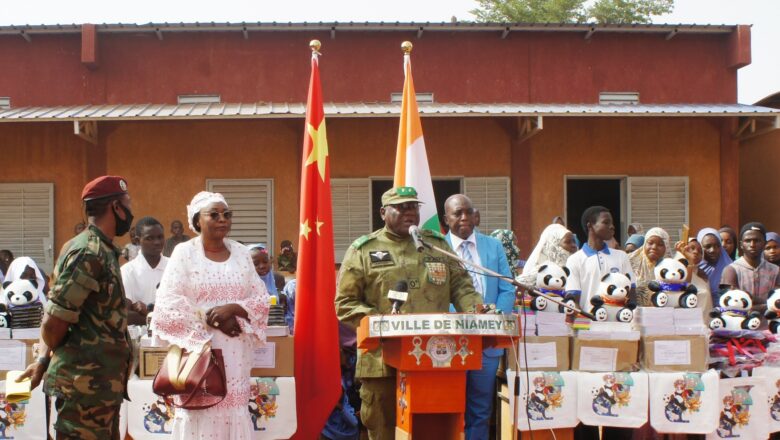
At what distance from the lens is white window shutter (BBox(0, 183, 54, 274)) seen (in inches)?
506

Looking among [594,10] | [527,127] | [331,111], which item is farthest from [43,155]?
[594,10]

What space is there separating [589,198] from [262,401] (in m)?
11.2

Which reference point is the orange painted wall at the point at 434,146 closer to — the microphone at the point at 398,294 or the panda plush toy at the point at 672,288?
the panda plush toy at the point at 672,288

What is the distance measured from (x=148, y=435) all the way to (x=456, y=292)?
7.66ft

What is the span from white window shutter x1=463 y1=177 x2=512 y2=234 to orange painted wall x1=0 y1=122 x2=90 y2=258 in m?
5.90

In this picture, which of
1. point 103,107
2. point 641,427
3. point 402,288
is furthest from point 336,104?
point 402,288

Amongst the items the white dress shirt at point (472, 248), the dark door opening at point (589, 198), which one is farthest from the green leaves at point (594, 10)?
the white dress shirt at point (472, 248)

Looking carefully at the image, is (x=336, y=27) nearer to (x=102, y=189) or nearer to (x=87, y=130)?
(x=87, y=130)

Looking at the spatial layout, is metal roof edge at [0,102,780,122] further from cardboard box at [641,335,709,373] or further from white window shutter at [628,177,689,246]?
cardboard box at [641,335,709,373]

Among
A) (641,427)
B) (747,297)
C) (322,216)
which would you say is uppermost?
(322,216)

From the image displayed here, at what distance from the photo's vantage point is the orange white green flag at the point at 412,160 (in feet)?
24.8

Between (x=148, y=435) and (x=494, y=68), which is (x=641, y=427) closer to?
(x=148, y=435)

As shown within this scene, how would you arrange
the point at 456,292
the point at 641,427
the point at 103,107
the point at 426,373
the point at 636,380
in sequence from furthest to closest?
the point at 103,107 < the point at 641,427 < the point at 636,380 < the point at 456,292 < the point at 426,373

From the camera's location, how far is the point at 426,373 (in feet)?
15.4
